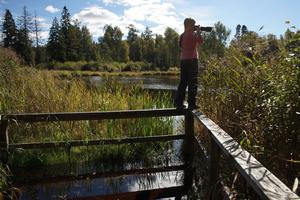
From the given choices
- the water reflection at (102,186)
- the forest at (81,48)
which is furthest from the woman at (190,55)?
the forest at (81,48)

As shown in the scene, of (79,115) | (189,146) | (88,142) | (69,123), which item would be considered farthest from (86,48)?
(79,115)

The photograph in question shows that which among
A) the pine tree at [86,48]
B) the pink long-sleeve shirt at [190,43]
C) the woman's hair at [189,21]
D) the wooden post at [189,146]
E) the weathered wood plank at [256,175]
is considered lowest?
the wooden post at [189,146]

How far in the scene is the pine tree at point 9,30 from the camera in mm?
43469

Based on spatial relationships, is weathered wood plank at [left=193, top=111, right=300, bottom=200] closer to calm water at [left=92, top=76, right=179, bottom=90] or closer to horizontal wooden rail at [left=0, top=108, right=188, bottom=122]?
horizontal wooden rail at [left=0, top=108, right=188, bottom=122]

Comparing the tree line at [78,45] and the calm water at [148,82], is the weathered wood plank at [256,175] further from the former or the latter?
the tree line at [78,45]

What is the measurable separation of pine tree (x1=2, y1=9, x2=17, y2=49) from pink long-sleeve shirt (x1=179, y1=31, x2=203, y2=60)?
43490 mm

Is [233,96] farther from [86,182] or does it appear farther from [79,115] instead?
[86,182]

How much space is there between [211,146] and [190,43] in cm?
186

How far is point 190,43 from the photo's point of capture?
4.29 m

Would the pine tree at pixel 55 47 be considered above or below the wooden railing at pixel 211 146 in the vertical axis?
above

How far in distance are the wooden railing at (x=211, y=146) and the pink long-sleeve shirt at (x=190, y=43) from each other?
0.80 meters

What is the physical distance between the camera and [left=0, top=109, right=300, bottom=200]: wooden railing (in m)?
1.57

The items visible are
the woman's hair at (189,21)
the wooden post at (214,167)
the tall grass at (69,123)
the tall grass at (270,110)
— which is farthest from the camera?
the tall grass at (69,123)

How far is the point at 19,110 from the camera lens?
17.0 ft
